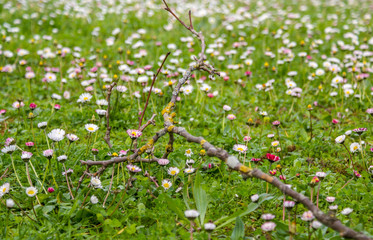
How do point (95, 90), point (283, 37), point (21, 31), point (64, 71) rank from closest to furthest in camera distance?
point (95, 90), point (64, 71), point (283, 37), point (21, 31)

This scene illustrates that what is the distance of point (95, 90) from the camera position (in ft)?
12.9

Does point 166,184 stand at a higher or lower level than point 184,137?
lower

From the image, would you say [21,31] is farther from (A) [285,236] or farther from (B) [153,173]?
(A) [285,236]

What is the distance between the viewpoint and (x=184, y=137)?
231 cm

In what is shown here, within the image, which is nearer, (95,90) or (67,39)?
(95,90)

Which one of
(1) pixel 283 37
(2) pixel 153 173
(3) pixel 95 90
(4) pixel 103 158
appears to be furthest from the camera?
(1) pixel 283 37

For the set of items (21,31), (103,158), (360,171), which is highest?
(360,171)

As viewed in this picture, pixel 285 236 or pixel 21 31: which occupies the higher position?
pixel 285 236

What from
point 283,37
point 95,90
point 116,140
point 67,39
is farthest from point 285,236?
point 67,39

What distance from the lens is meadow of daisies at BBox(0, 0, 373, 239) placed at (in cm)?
205

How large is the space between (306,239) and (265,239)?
204 mm

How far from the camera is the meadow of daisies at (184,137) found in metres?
2.05

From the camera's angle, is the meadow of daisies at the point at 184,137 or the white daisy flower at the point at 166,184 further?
the white daisy flower at the point at 166,184

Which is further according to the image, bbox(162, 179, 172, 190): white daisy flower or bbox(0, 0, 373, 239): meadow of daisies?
bbox(162, 179, 172, 190): white daisy flower
